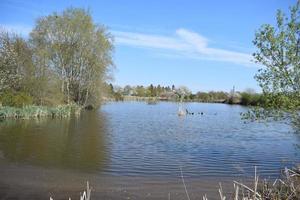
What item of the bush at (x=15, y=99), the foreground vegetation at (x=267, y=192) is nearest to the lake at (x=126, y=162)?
the foreground vegetation at (x=267, y=192)

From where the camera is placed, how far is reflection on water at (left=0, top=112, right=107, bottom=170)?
1528cm

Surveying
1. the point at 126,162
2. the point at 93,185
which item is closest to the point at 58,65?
the point at 126,162

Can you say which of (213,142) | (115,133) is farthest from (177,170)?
(115,133)

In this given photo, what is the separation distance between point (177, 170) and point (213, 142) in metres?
8.75

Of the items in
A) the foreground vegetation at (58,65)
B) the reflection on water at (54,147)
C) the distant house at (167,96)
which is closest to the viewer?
the reflection on water at (54,147)

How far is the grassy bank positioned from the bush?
0.70 m

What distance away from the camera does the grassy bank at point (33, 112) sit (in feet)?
104

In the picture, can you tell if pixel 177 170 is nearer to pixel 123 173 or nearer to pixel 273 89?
pixel 123 173

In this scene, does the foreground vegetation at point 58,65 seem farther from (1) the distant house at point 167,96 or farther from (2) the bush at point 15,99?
(1) the distant house at point 167,96

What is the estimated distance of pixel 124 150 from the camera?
18625mm

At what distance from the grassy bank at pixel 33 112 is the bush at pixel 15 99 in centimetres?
70

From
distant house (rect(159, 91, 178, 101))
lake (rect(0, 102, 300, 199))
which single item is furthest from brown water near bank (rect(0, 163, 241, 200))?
distant house (rect(159, 91, 178, 101))

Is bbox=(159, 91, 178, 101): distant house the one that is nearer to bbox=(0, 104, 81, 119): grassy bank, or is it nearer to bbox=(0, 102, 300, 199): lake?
bbox=(0, 104, 81, 119): grassy bank

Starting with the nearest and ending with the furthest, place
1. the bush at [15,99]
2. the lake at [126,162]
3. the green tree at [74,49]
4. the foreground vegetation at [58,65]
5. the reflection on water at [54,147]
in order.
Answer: the lake at [126,162], the reflection on water at [54,147], the bush at [15,99], the foreground vegetation at [58,65], the green tree at [74,49]
